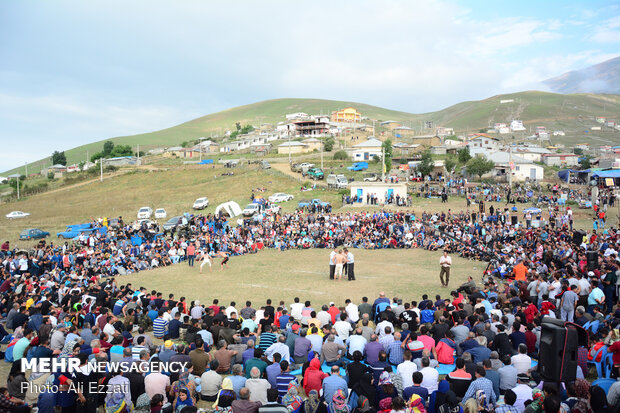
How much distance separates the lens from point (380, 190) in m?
36.8

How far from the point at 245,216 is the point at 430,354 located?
2768 centimetres

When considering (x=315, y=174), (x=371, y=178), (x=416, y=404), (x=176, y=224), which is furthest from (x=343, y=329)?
(x=315, y=174)

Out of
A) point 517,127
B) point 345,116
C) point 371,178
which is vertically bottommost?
point 371,178

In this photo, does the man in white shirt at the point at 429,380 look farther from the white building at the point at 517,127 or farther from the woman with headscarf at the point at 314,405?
the white building at the point at 517,127

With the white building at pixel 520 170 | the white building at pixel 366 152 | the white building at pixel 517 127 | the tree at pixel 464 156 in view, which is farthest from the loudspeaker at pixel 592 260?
the white building at pixel 517 127

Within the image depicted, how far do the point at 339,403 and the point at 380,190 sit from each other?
3115 cm

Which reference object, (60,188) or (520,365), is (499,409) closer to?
(520,365)

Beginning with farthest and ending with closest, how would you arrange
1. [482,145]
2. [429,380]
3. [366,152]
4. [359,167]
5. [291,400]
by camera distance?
[366,152] < [482,145] < [359,167] < [429,380] < [291,400]

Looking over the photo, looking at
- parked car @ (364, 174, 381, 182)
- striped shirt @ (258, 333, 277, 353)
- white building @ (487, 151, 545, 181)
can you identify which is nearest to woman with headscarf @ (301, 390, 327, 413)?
striped shirt @ (258, 333, 277, 353)

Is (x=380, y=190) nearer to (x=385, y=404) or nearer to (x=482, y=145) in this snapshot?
(x=385, y=404)

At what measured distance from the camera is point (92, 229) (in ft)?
107

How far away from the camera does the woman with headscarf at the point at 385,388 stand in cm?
649

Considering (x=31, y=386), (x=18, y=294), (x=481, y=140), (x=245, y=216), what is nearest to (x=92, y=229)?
(x=245, y=216)

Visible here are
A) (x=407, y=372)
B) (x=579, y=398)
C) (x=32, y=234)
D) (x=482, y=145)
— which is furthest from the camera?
(x=482, y=145)
